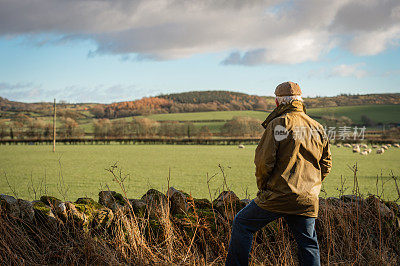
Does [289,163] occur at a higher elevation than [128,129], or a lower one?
higher

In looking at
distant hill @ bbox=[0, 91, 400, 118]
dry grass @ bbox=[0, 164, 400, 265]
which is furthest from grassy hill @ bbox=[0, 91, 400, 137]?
dry grass @ bbox=[0, 164, 400, 265]

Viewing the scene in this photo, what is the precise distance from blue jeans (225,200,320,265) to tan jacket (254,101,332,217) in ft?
0.28

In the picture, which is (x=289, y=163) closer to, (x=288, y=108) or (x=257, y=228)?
(x=288, y=108)

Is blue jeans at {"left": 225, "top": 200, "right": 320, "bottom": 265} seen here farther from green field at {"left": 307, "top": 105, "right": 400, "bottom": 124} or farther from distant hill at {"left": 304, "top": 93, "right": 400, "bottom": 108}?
distant hill at {"left": 304, "top": 93, "right": 400, "bottom": 108}

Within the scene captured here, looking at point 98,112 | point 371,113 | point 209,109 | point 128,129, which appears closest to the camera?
point 128,129

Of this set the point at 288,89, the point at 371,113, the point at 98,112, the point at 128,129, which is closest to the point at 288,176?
Result: the point at 288,89

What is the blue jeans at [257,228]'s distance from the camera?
2740mm

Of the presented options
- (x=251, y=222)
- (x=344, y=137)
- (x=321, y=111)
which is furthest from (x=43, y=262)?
(x=321, y=111)

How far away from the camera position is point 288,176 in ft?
8.62

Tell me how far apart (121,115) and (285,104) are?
114 metres

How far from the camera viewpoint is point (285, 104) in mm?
2762

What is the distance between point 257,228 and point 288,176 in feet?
1.80

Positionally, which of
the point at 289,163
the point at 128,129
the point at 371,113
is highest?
the point at 371,113

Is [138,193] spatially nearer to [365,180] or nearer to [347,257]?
[347,257]
